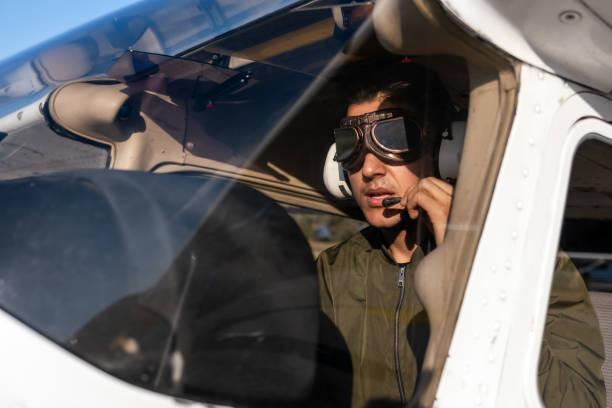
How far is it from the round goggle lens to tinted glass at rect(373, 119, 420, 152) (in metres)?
0.06

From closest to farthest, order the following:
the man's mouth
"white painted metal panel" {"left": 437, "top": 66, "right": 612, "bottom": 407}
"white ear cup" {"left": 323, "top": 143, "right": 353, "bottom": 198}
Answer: "white painted metal panel" {"left": 437, "top": 66, "right": 612, "bottom": 407}
the man's mouth
"white ear cup" {"left": 323, "top": 143, "right": 353, "bottom": 198}

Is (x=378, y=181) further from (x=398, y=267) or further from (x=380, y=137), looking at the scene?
(x=398, y=267)

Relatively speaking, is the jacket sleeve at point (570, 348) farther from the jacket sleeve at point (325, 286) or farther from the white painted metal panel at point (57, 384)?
the white painted metal panel at point (57, 384)

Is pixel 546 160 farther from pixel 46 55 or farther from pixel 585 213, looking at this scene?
pixel 46 55

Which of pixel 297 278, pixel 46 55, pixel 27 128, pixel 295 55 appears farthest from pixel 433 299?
pixel 46 55

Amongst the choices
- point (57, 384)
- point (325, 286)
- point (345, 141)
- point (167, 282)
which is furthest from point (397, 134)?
point (57, 384)

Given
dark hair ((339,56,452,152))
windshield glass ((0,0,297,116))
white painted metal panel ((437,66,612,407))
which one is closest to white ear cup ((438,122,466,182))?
dark hair ((339,56,452,152))

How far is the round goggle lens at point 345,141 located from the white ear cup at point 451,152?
0.86ft

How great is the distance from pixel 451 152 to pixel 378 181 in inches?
10.8

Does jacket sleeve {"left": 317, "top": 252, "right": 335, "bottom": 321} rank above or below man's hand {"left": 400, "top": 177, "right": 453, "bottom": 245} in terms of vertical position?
below

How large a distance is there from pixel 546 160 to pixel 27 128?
105cm

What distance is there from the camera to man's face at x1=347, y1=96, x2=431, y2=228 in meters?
1.29

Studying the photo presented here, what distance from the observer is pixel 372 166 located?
1.34 m

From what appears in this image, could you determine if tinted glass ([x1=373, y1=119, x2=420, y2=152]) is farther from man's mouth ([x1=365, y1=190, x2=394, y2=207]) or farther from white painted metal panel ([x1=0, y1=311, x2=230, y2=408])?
white painted metal panel ([x1=0, y1=311, x2=230, y2=408])
